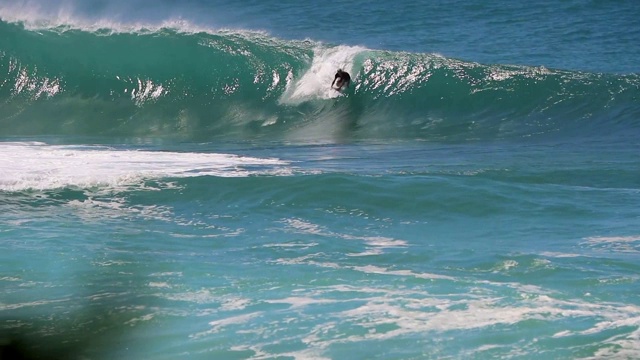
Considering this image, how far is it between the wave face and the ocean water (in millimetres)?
55

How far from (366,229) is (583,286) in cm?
243

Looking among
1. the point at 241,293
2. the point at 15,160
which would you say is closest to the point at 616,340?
the point at 241,293

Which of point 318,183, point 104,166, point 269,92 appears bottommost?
point 318,183

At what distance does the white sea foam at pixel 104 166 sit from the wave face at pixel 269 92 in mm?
4254

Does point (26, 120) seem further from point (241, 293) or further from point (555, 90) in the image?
point (241, 293)

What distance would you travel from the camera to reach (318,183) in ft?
34.6

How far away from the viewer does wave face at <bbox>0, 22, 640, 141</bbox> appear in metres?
18.0

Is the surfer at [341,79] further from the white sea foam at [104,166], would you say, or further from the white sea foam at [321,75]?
the white sea foam at [104,166]

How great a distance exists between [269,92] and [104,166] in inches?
329

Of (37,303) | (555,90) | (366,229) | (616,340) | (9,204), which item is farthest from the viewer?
(555,90)

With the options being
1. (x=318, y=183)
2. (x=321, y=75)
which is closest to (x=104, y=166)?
(x=318, y=183)

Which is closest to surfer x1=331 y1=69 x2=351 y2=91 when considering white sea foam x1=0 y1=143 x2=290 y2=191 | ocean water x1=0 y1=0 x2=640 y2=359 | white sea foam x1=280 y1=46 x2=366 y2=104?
white sea foam x1=280 y1=46 x2=366 y2=104

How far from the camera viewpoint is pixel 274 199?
1021 cm

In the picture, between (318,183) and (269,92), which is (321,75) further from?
(318,183)
